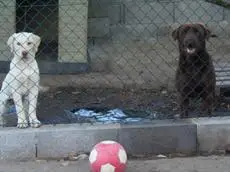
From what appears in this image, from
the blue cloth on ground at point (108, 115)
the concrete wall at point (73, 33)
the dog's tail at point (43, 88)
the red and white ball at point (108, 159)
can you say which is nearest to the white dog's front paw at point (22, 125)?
the blue cloth on ground at point (108, 115)

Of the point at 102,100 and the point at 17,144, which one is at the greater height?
the point at 102,100

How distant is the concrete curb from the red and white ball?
0.75 metres

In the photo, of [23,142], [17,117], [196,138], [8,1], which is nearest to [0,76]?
[8,1]

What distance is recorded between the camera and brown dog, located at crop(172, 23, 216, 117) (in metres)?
6.26

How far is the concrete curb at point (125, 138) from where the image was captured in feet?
17.5

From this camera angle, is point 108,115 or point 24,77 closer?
point 24,77

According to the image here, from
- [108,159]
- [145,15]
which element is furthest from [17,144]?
[145,15]

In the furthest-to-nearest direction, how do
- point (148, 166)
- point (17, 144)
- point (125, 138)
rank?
point (125, 138) → point (17, 144) → point (148, 166)

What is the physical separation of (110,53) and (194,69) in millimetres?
2990

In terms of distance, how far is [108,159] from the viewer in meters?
4.55

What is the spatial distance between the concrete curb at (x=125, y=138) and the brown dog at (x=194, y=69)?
74 cm

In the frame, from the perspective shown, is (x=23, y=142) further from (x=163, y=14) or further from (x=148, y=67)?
(x=163, y=14)

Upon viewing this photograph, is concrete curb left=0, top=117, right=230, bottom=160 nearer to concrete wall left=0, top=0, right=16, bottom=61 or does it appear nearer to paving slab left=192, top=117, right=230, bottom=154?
paving slab left=192, top=117, right=230, bottom=154

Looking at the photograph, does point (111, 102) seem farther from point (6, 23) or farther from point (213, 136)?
point (6, 23)
